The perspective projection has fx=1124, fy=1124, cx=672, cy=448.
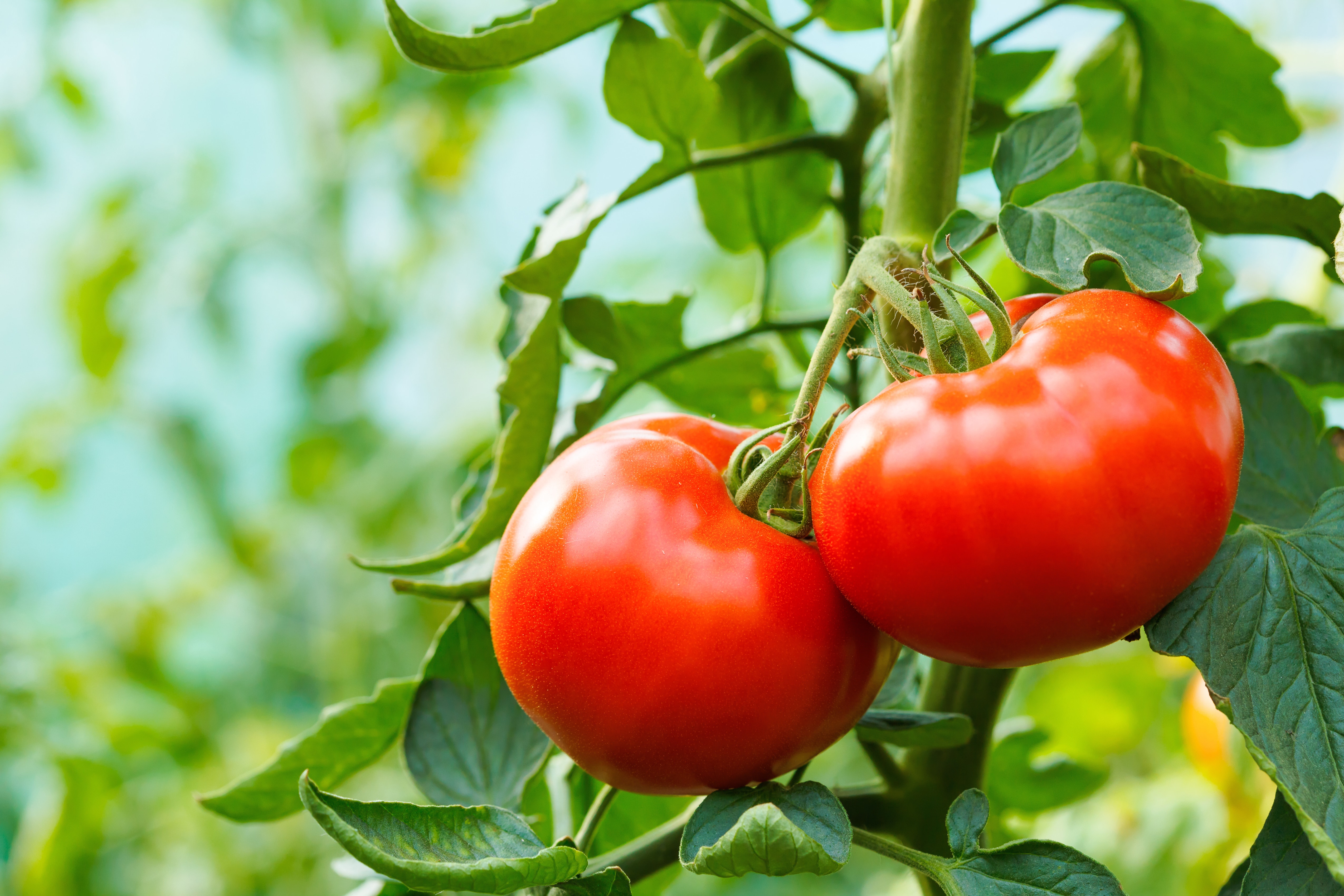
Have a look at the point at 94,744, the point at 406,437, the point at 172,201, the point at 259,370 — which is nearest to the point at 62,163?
the point at 259,370

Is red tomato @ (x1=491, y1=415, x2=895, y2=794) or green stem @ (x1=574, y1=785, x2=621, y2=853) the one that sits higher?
red tomato @ (x1=491, y1=415, x2=895, y2=794)

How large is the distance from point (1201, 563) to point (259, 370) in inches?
103

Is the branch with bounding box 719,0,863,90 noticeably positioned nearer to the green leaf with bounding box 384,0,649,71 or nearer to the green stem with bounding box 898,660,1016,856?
the green leaf with bounding box 384,0,649,71

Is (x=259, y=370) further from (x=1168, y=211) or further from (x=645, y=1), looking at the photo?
(x=1168, y=211)

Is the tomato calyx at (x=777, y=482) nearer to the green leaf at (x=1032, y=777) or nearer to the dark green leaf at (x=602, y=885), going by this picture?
the dark green leaf at (x=602, y=885)

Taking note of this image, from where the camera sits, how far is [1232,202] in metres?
0.41

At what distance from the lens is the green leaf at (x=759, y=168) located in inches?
21.1

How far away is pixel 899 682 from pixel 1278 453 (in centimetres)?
18

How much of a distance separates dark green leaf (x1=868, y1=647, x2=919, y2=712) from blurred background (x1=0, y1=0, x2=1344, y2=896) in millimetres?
504

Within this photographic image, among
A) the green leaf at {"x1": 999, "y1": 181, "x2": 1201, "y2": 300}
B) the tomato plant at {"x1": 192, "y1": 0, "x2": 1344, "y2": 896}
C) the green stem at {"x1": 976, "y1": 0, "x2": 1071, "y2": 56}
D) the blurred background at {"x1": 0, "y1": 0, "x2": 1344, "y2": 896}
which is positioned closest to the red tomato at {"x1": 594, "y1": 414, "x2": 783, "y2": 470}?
the tomato plant at {"x1": 192, "y1": 0, "x2": 1344, "y2": 896}

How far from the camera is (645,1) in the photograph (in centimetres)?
44

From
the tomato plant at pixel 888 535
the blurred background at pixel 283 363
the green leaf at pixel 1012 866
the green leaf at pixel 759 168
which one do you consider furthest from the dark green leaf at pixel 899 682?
the blurred background at pixel 283 363

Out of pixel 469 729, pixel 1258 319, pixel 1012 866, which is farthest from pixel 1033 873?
pixel 1258 319

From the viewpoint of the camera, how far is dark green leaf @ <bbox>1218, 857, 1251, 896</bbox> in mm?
336
